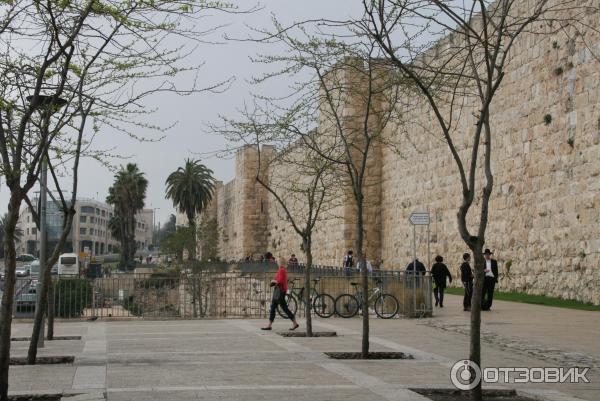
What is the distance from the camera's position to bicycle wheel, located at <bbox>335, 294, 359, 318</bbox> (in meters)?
19.0

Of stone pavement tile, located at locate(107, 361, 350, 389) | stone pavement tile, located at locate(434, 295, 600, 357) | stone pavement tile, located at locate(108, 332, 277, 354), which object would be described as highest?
stone pavement tile, located at locate(434, 295, 600, 357)

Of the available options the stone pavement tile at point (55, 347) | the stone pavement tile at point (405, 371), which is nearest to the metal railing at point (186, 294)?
the stone pavement tile at point (55, 347)

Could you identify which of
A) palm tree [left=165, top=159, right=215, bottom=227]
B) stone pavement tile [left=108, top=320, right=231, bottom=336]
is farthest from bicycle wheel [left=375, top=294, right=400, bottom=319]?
palm tree [left=165, top=159, right=215, bottom=227]

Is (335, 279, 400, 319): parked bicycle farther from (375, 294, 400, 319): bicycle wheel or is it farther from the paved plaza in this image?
the paved plaza

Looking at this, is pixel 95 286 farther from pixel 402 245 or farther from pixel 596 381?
pixel 402 245

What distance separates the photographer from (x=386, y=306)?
18766 millimetres

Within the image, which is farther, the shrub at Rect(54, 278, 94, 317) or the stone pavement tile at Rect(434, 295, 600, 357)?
the shrub at Rect(54, 278, 94, 317)

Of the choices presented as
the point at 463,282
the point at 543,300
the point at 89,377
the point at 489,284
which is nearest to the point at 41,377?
the point at 89,377

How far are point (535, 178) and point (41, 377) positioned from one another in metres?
14.9

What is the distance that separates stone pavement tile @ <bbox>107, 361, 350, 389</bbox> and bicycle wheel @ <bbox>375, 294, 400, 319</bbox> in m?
8.49

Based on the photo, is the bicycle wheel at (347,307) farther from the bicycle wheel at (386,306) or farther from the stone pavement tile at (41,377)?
the stone pavement tile at (41,377)

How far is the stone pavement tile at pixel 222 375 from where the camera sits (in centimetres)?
859

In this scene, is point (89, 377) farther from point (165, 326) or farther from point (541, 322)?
point (541, 322)

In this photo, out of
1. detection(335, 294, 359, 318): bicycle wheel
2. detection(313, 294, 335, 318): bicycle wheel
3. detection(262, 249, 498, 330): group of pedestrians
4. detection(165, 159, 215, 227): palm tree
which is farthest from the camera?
detection(165, 159, 215, 227): palm tree
